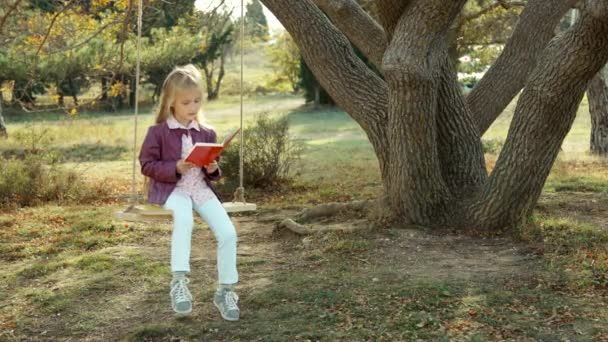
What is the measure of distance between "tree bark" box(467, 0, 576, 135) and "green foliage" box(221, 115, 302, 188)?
3775 mm

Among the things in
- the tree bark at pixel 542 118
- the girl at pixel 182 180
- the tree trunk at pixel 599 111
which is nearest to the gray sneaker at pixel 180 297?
the girl at pixel 182 180

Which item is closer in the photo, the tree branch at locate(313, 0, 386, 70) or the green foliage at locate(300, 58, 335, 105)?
the tree branch at locate(313, 0, 386, 70)

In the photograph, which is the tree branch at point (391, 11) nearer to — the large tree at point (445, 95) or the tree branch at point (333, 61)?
the large tree at point (445, 95)

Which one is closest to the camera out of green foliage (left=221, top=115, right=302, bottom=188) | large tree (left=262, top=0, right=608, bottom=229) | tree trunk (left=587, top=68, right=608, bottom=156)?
large tree (left=262, top=0, right=608, bottom=229)

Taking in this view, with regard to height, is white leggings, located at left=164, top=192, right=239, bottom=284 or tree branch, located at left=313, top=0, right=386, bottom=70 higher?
tree branch, located at left=313, top=0, right=386, bottom=70

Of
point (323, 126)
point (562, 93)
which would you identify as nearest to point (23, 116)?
point (323, 126)

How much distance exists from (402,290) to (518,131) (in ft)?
6.69

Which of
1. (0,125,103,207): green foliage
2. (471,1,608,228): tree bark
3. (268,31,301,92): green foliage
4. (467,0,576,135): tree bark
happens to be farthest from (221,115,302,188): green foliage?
(268,31,301,92): green foliage

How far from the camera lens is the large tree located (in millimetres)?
6223

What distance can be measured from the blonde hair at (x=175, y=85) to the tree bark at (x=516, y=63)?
387cm

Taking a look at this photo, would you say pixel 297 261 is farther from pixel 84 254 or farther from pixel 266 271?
pixel 84 254

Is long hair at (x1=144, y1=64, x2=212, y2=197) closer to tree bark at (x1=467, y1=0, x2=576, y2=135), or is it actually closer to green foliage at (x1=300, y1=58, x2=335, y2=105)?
tree bark at (x1=467, y1=0, x2=576, y2=135)

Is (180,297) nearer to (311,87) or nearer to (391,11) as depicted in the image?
Answer: (391,11)

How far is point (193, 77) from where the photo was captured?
15.0 feet
